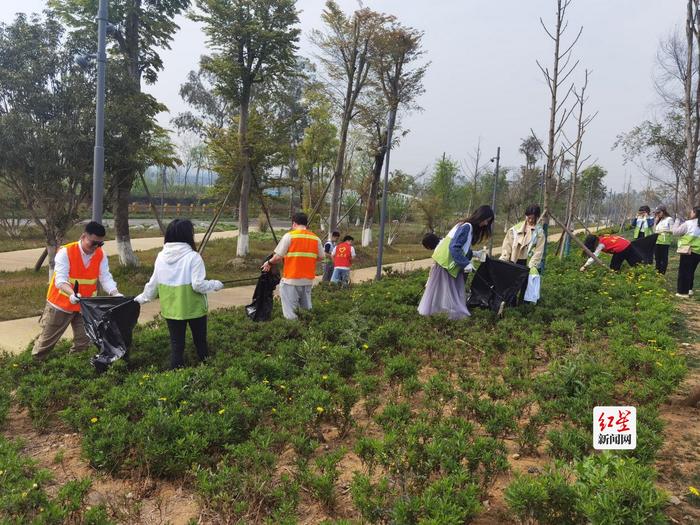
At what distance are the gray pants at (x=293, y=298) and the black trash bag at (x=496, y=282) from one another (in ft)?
7.41

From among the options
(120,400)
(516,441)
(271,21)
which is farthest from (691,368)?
(271,21)

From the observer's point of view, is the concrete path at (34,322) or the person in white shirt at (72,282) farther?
the concrete path at (34,322)

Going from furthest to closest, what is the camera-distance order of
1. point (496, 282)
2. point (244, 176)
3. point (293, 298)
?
point (244, 176) < point (496, 282) < point (293, 298)

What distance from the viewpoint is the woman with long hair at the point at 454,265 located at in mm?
5887

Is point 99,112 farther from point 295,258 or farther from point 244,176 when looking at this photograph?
point 244,176

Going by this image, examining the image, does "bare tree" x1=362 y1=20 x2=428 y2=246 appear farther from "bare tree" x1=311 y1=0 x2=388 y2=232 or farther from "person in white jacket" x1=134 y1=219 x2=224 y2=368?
"person in white jacket" x1=134 y1=219 x2=224 y2=368

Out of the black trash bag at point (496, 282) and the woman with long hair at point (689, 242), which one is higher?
the woman with long hair at point (689, 242)

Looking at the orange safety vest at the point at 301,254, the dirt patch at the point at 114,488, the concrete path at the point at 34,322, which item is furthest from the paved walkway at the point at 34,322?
the orange safety vest at the point at 301,254

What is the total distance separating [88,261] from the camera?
4844 millimetres

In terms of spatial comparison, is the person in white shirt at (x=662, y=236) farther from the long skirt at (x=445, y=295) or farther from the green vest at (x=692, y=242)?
the long skirt at (x=445, y=295)

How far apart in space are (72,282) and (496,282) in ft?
16.4

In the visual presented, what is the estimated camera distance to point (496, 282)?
6445 millimetres

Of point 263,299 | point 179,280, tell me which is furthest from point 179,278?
point 263,299

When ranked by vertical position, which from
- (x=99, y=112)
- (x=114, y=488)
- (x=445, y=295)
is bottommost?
(x=114, y=488)
